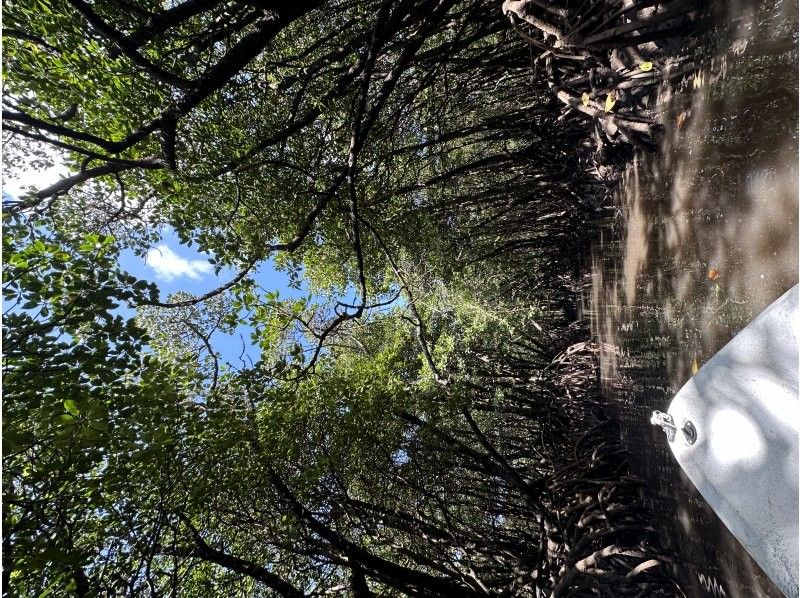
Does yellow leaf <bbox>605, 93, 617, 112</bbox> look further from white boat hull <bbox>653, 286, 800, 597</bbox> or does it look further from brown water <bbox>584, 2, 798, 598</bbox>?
white boat hull <bbox>653, 286, 800, 597</bbox>

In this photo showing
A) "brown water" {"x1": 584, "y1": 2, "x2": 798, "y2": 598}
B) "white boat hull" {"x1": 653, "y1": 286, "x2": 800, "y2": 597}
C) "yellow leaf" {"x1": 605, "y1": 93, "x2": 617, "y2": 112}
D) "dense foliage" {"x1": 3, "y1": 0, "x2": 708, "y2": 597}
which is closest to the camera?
"white boat hull" {"x1": 653, "y1": 286, "x2": 800, "y2": 597}

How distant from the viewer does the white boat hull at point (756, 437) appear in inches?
85.0

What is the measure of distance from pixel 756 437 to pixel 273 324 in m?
4.47

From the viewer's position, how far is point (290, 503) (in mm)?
4598

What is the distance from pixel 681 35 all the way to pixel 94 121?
490 centimetres

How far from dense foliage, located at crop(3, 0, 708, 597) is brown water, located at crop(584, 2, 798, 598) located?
1.90 ft

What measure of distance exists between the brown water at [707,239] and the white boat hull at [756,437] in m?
0.31

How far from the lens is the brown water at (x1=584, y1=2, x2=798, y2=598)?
7.97 ft

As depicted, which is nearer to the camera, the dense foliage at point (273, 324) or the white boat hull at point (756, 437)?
the white boat hull at point (756, 437)

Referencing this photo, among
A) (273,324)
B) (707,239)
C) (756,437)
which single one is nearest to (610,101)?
(707,239)

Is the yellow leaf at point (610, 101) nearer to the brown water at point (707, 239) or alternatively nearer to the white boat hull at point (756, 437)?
the brown water at point (707, 239)

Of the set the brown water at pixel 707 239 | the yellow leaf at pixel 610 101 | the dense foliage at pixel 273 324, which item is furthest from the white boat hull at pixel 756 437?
the yellow leaf at pixel 610 101

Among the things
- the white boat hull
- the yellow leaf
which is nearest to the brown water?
the white boat hull

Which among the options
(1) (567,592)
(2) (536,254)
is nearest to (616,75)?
(1) (567,592)
